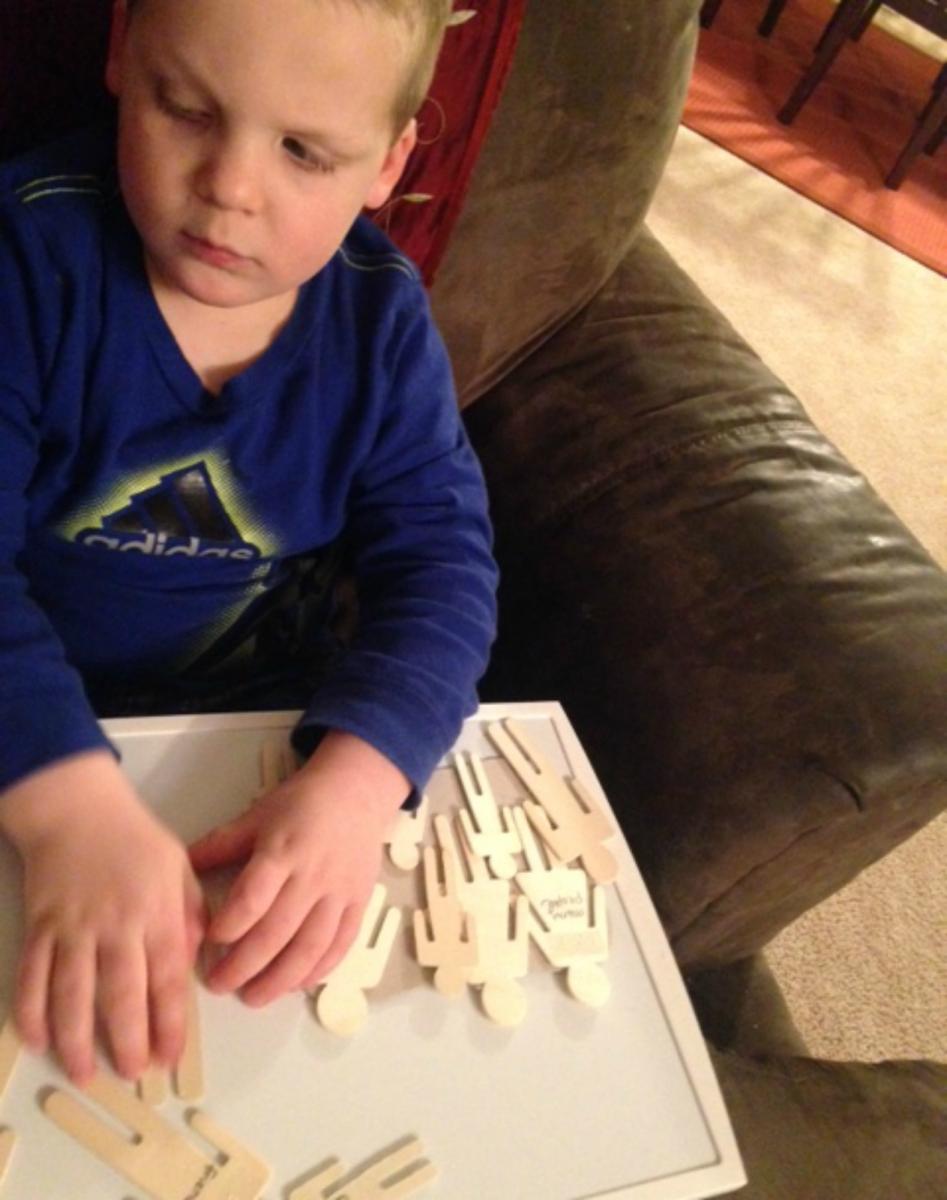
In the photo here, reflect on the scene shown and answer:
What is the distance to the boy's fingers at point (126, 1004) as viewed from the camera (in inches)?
15.4

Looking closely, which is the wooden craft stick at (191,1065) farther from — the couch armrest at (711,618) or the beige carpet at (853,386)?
the beige carpet at (853,386)

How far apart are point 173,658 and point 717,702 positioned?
1.27ft

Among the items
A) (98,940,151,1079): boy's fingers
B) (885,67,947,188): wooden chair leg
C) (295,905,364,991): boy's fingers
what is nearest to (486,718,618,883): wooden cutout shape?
(295,905,364,991): boy's fingers

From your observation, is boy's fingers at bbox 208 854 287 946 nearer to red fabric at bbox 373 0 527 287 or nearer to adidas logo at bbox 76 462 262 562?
adidas logo at bbox 76 462 262 562

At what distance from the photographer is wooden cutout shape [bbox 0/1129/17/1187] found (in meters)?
0.36

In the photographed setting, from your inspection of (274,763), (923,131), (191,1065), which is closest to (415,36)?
(274,763)

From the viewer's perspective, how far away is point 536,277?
2.91 feet

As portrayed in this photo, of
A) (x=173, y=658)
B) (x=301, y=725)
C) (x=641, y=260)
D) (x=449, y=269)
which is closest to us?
(x=301, y=725)

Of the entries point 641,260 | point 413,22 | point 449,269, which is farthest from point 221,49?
point 641,260

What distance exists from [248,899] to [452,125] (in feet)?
1.95

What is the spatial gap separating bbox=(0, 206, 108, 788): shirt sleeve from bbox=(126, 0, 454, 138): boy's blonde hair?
0.47 ft

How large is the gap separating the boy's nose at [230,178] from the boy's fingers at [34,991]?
0.34 meters

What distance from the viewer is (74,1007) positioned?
393 mm

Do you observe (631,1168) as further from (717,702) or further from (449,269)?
(449,269)
